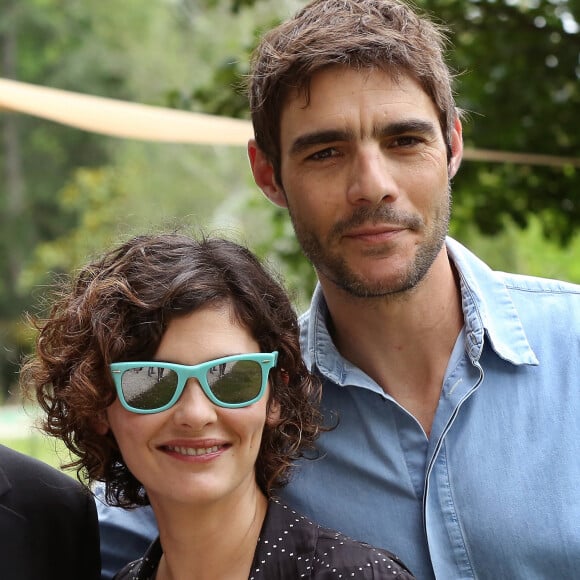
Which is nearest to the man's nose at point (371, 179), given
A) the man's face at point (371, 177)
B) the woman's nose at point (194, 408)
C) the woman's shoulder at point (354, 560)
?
the man's face at point (371, 177)

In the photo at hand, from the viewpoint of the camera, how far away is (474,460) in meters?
2.38

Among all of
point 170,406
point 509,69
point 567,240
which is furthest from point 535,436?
point 567,240

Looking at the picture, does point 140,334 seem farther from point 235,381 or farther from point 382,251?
point 382,251

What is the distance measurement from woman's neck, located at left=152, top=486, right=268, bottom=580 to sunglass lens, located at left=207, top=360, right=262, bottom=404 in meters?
0.24

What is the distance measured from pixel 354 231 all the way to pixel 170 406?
693mm

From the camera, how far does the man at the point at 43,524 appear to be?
7.81 feet

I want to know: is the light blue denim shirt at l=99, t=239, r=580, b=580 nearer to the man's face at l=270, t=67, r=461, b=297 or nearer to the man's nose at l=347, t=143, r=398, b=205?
the man's face at l=270, t=67, r=461, b=297

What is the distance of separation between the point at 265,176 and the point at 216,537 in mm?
1060

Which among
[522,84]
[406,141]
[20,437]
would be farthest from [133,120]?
[20,437]

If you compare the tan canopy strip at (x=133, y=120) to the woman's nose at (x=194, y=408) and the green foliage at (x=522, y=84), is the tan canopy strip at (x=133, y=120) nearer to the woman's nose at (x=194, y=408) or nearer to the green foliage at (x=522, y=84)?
the green foliage at (x=522, y=84)

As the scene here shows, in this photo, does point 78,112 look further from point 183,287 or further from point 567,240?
point 183,287

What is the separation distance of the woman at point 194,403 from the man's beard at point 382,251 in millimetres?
244

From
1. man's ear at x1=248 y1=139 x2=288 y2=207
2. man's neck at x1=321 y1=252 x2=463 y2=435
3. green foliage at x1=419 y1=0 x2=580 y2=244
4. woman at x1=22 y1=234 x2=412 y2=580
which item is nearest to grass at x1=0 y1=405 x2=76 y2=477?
green foliage at x1=419 y1=0 x2=580 y2=244

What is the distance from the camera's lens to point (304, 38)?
260cm
